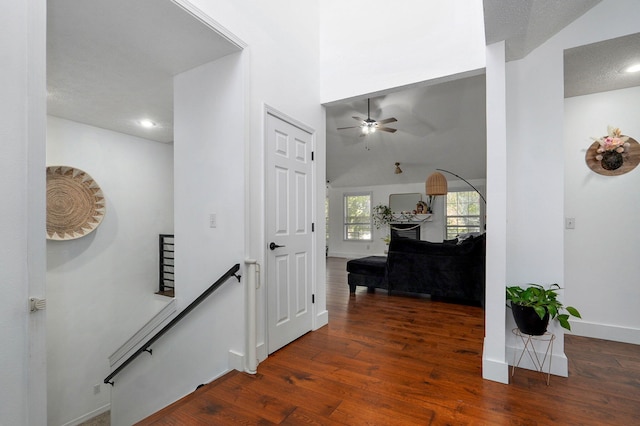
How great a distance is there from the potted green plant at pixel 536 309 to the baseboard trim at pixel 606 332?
1.19 m

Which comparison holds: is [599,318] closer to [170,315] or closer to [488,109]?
[488,109]

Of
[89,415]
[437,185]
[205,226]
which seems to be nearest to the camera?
[205,226]

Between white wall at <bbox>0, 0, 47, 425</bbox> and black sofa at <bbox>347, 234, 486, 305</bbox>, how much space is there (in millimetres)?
4010

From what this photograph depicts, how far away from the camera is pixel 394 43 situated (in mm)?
2941

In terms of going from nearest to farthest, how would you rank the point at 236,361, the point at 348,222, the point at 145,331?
the point at 236,361 < the point at 145,331 < the point at 348,222

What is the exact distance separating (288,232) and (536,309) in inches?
79.8

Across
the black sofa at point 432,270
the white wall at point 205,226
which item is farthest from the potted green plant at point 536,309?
the white wall at point 205,226

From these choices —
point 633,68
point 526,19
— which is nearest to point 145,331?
point 526,19

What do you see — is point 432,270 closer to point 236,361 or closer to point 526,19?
point 236,361

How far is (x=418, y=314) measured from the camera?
12.3ft

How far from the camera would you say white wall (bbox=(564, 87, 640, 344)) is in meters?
2.85

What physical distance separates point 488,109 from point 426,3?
1298 millimetres

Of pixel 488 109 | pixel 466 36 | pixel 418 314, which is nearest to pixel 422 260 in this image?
pixel 418 314

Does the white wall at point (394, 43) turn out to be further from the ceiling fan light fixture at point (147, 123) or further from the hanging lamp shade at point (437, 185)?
the hanging lamp shade at point (437, 185)
